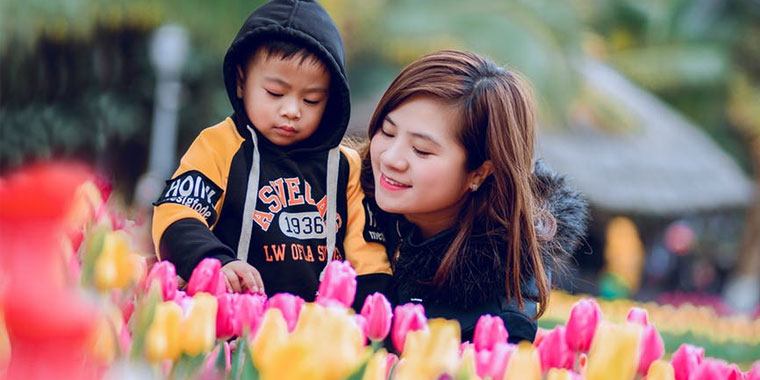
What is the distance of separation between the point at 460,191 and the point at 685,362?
0.90 meters

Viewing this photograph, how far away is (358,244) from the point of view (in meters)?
2.23

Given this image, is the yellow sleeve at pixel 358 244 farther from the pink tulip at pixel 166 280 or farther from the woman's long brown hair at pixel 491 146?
the pink tulip at pixel 166 280

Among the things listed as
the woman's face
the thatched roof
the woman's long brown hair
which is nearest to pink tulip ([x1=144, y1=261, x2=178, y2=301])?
the woman's face

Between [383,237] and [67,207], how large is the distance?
6.09ft

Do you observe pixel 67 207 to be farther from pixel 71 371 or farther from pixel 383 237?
pixel 383 237

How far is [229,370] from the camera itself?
103 centimetres

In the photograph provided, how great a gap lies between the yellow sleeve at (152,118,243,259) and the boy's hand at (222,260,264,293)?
0.24 meters

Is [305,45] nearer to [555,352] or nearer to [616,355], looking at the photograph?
[555,352]

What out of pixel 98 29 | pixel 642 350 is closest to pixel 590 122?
pixel 98 29

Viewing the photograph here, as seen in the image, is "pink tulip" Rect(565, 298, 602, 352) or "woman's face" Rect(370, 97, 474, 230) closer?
"pink tulip" Rect(565, 298, 602, 352)

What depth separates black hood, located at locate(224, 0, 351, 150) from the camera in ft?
7.12

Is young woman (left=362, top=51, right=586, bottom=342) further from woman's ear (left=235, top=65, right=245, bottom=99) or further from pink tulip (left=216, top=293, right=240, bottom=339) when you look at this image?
pink tulip (left=216, top=293, right=240, bottom=339)

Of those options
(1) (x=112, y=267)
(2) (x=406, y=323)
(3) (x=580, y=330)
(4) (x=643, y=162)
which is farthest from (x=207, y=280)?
(4) (x=643, y=162)

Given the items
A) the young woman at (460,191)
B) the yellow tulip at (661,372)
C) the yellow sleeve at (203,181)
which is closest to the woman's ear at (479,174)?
the young woman at (460,191)
